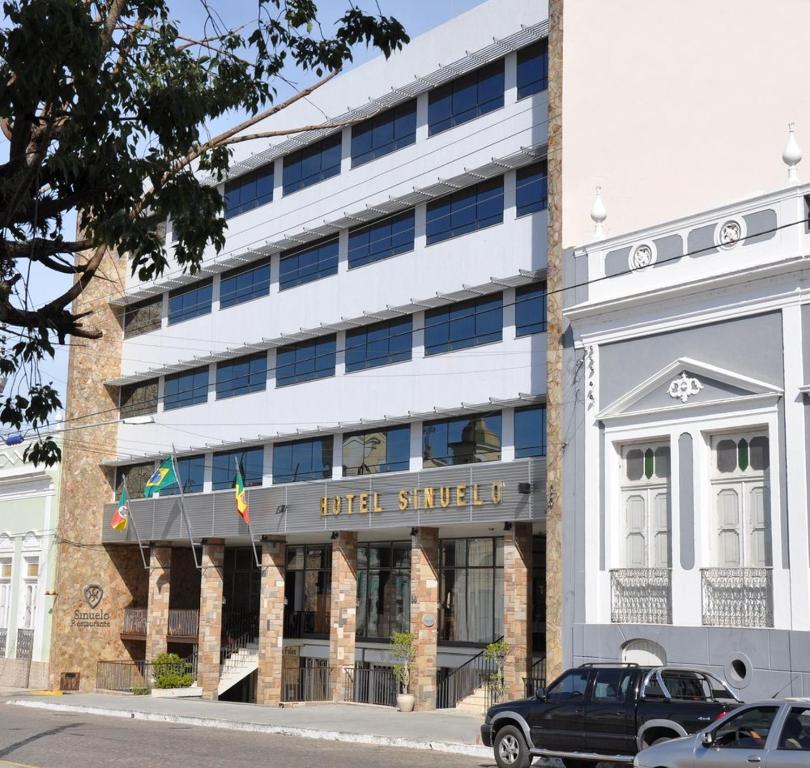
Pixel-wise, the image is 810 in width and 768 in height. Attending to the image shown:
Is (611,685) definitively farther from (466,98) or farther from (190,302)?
(190,302)

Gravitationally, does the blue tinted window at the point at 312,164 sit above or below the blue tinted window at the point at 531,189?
above

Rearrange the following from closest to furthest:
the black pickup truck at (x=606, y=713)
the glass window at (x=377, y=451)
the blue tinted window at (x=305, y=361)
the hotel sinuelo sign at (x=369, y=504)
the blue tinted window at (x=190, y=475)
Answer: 1. the black pickup truck at (x=606, y=713)
2. the hotel sinuelo sign at (x=369, y=504)
3. the glass window at (x=377, y=451)
4. the blue tinted window at (x=305, y=361)
5. the blue tinted window at (x=190, y=475)

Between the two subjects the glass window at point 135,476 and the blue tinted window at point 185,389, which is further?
the glass window at point 135,476

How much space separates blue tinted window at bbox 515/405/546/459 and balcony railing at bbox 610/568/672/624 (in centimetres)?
619

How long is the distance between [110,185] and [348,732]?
17.8 meters

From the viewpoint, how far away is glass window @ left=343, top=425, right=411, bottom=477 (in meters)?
34.2

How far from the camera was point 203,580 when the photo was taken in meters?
40.8

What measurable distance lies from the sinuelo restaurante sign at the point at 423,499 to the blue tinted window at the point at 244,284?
828 centimetres

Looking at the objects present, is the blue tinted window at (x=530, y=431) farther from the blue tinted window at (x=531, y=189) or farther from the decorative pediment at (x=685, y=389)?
the decorative pediment at (x=685, y=389)

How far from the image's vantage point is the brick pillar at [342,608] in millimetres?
34938

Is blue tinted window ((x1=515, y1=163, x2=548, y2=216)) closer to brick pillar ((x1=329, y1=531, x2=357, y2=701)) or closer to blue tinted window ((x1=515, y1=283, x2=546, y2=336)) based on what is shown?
→ blue tinted window ((x1=515, y1=283, x2=546, y2=336))

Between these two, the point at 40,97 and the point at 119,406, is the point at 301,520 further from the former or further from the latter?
the point at 40,97

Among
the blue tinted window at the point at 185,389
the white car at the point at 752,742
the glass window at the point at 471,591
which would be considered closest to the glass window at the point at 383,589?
the glass window at the point at 471,591

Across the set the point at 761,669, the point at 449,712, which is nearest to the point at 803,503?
the point at 761,669
